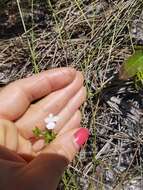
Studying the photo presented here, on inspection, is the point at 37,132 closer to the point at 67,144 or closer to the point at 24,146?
the point at 24,146

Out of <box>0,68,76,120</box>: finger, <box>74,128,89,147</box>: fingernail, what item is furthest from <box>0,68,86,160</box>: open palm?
<box>74,128,89,147</box>: fingernail

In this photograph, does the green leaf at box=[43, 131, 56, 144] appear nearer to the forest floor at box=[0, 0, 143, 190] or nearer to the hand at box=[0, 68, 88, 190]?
the hand at box=[0, 68, 88, 190]

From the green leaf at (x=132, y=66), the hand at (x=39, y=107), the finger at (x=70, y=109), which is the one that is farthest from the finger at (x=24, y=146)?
the green leaf at (x=132, y=66)

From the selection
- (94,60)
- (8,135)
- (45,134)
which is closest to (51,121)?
(45,134)

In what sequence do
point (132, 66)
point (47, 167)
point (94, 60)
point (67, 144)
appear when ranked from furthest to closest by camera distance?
1. point (94, 60)
2. point (132, 66)
3. point (67, 144)
4. point (47, 167)

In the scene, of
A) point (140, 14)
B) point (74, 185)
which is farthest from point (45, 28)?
point (74, 185)

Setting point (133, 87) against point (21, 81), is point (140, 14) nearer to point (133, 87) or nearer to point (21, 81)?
point (133, 87)
